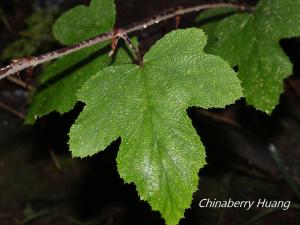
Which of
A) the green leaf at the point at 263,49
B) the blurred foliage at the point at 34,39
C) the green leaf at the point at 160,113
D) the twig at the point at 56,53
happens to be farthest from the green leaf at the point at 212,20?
the blurred foliage at the point at 34,39

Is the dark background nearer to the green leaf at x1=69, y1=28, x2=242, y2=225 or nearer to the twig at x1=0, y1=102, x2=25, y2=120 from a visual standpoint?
the twig at x1=0, y1=102, x2=25, y2=120

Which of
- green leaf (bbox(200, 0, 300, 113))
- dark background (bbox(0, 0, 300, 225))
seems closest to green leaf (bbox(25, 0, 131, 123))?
green leaf (bbox(200, 0, 300, 113))

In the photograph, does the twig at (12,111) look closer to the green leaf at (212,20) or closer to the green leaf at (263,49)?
the green leaf at (212,20)

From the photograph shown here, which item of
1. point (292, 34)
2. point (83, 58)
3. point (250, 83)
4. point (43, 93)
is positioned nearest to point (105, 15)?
point (83, 58)

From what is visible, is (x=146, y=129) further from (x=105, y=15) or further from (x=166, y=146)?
(x=105, y=15)

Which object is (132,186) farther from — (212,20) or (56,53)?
(56,53)

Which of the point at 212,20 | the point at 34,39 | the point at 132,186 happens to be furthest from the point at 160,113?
the point at 34,39
